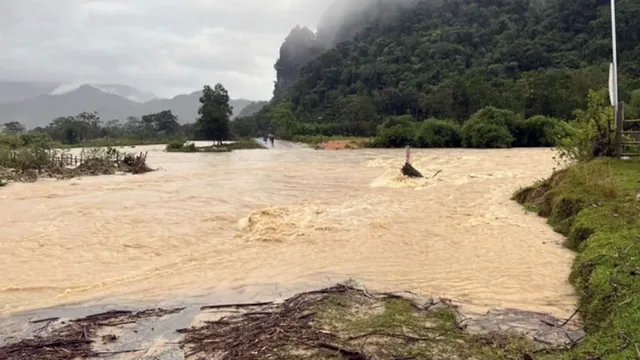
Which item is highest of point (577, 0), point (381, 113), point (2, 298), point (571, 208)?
point (577, 0)

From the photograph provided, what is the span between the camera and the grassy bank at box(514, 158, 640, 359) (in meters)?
4.69

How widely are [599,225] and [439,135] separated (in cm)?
4270

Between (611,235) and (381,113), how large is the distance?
233 ft

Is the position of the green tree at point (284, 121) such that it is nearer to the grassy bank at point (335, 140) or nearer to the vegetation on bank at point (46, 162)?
the grassy bank at point (335, 140)

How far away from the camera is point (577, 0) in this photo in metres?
80.4

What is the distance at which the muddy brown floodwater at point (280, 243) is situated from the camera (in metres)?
7.80

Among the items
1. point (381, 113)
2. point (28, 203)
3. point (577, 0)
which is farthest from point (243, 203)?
point (577, 0)

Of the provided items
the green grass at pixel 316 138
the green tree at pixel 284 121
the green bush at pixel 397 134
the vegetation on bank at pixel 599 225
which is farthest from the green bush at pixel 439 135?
the vegetation on bank at pixel 599 225

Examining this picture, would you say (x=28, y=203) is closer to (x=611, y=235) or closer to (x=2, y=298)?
(x=2, y=298)

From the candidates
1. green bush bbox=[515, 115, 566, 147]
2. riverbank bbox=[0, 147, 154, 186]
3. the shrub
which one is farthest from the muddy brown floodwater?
green bush bbox=[515, 115, 566, 147]

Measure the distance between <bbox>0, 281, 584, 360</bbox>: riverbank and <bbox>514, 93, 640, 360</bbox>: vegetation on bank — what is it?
40cm

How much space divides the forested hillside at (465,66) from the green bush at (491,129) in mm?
4381

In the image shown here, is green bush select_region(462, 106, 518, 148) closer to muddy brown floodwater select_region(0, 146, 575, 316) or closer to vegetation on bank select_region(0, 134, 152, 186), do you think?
muddy brown floodwater select_region(0, 146, 575, 316)

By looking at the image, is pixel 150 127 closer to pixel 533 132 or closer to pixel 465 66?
pixel 465 66
